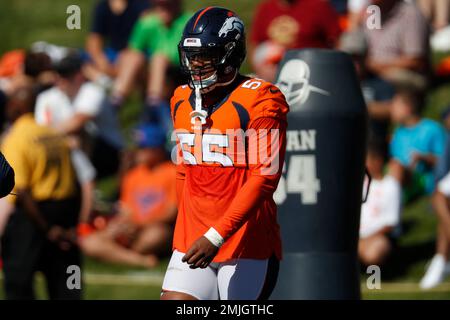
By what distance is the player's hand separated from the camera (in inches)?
227

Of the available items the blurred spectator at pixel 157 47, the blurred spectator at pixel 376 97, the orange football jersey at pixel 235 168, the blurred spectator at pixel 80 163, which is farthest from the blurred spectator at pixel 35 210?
the orange football jersey at pixel 235 168

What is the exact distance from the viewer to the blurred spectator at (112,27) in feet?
42.3

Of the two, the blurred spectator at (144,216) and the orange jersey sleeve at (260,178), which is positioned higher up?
the orange jersey sleeve at (260,178)

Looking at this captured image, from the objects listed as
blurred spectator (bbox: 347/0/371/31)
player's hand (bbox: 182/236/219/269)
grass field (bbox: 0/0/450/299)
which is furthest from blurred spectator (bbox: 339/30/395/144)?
player's hand (bbox: 182/236/219/269)

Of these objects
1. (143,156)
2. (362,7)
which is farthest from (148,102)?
(362,7)

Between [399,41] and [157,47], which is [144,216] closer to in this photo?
[157,47]

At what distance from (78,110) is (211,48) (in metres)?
6.24

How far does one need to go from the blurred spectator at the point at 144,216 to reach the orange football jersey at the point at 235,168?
4.94 metres

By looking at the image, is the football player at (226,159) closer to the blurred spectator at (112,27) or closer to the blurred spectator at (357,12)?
the blurred spectator at (357,12)

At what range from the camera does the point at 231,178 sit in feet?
19.9

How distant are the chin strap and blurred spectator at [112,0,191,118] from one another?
5724mm

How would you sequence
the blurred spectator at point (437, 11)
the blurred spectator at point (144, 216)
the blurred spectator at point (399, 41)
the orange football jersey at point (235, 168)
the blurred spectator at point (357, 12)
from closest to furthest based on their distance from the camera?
the orange football jersey at point (235, 168)
the blurred spectator at point (144, 216)
the blurred spectator at point (399, 41)
the blurred spectator at point (357, 12)
the blurred spectator at point (437, 11)

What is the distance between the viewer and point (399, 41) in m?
11.6

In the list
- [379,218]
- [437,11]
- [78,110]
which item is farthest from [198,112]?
[437,11]
